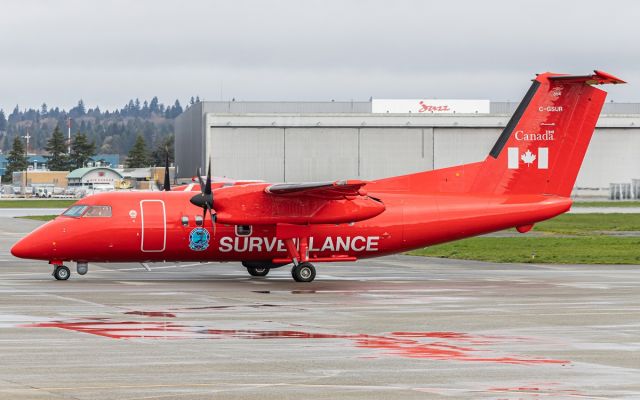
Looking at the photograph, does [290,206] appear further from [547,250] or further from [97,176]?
[97,176]

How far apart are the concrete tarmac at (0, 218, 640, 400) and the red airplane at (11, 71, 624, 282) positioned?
948 millimetres

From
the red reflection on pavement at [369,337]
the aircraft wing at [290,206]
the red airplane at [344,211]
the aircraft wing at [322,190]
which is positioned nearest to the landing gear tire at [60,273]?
the red airplane at [344,211]

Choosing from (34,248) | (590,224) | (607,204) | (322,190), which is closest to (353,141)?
(607,204)

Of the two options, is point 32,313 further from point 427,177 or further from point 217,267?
point 217,267

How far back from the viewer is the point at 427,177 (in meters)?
31.5

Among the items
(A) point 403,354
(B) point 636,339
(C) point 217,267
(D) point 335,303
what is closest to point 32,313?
(D) point 335,303

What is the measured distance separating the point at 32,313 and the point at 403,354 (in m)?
8.77

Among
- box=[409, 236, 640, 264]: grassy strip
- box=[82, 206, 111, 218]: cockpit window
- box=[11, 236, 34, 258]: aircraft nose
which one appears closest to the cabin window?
box=[82, 206, 111, 218]: cockpit window

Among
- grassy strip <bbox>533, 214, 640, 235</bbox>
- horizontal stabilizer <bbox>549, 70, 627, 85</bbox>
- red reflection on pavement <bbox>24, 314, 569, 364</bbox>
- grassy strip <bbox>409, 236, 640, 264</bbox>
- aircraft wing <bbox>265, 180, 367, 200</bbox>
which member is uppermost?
horizontal stabilizer <bbox>549, 70, 627, 85</bbox>

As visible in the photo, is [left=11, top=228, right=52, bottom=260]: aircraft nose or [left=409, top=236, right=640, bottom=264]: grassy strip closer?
[left=11, top=228, right=52, bottom=260]: aircraft nose

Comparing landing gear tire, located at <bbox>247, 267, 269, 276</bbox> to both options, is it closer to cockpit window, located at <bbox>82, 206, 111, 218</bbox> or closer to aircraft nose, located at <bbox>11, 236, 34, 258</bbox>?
cockpit window, located at <bbox>82, 206, 111, 218</bbox>

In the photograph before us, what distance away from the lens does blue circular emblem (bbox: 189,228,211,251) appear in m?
30.2

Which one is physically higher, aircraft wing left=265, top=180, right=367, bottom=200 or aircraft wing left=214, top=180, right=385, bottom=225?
aircraft wing left=265, top=180, right=367, bottom=200

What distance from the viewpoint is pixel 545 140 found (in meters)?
32.1
